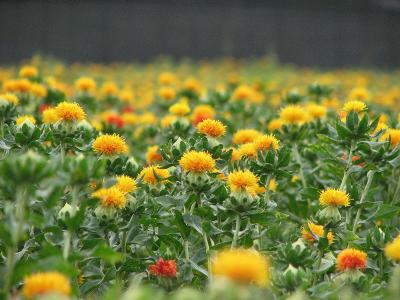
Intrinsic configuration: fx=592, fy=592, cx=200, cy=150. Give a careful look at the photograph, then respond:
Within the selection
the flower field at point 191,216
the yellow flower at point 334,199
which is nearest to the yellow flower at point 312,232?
the flower field at point 191,216

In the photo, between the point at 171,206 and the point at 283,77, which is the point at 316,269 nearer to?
the point at 171,206

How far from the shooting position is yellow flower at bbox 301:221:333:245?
1.86 metres

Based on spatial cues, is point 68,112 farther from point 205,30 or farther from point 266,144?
point 205,30

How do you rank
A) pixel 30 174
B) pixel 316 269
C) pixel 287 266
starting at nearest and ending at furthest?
pixel 30 174 → pixel 287 266 → pixel 316 269

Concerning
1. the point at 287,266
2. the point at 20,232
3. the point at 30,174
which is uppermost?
the point at 30,174

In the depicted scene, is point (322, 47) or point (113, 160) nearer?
point (113, 160)

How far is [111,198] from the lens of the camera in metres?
1.65

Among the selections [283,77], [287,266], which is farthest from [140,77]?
[287,266]

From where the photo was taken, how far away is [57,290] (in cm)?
108

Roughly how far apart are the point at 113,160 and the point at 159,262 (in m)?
0.49

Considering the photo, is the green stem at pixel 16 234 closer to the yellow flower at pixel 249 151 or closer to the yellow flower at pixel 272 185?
the yellow flower at pixel 249 151

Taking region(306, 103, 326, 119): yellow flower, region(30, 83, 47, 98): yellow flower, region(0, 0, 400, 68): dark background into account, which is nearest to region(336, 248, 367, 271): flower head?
region(306, 103, 326, 119): yellow flower

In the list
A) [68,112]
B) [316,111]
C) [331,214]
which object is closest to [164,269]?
[331,214]

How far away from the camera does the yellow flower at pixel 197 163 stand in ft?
5.76
